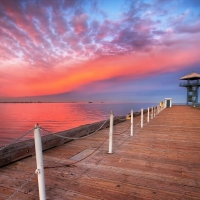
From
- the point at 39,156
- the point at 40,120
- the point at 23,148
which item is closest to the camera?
the point at 39,156

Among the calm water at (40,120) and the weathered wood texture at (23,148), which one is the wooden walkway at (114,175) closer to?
the weathered wood texture at (23,148)

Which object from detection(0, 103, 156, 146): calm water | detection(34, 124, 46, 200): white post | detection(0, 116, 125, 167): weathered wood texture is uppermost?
detection(34, 124, 46, 200): white post

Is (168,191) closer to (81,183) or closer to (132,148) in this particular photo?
(81,183)

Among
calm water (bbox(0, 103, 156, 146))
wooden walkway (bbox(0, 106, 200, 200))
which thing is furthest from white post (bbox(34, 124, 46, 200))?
calm water (bbox(0, 103, 156, 146))

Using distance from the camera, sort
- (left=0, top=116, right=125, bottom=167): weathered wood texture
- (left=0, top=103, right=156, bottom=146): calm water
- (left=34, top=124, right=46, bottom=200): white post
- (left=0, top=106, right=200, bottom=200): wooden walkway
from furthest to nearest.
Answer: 1. (left=0, top=103, right=156, bottom=146): calm water
2. (left=0, top=116, right=125, bottom=167): weathered wood texture
3. (left=0, top=106, right=200, bottom=200): wooden walkway
4. (left=34, top=124, right=46, bottom=200): white post

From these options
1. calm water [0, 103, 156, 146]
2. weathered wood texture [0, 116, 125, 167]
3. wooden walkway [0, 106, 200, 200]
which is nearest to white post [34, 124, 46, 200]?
wooden walkway [0, 106, 200, 200]

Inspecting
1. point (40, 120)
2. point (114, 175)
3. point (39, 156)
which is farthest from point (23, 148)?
point (40, 120)

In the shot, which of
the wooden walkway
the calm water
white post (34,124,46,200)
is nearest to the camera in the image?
white post (34,124,46,200)

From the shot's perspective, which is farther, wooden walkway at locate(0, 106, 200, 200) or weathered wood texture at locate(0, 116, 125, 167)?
weathered wood texture at locate(0, 116, 125, 167)

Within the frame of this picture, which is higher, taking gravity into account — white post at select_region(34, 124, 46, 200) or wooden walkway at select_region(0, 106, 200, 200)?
white post at select_region(34, 124, 46, 200)

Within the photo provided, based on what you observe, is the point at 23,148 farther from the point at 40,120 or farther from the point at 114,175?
the point at 40,120

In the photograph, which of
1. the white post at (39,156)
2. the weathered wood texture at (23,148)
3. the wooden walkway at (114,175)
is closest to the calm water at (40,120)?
the weathered wood texture at (23,148)

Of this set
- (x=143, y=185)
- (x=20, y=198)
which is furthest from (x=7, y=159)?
(x=143, y=185)

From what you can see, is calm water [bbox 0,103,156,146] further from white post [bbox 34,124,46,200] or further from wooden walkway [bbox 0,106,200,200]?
white post [bbox 34,124,46,200]
